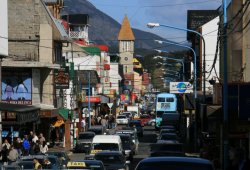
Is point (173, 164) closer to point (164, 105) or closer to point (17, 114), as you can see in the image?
point (17, 114)

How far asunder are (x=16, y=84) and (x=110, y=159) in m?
27.7

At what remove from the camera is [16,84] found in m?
56.9

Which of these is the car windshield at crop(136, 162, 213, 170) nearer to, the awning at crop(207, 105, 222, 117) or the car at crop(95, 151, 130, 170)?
the car at crop(95, 151, 130, 170)

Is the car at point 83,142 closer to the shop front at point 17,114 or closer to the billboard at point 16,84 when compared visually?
the billboard at point 16,84

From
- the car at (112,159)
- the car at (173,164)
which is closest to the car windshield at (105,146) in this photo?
the car at (112,159)

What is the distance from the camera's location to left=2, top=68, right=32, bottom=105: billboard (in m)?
56.7

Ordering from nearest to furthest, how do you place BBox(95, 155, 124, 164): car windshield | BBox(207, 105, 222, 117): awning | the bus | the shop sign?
BBox(95, 155, 124, 164): car windshield → BBox(207, 105, 222, 117): awning → the shop sign → the bus

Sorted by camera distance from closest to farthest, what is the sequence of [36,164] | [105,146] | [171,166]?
[171,166] < [36,164] < [105,146]

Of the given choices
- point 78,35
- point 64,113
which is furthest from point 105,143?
point 78,35

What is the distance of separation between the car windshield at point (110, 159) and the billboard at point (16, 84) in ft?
88.4

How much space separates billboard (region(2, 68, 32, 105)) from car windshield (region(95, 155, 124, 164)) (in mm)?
26955

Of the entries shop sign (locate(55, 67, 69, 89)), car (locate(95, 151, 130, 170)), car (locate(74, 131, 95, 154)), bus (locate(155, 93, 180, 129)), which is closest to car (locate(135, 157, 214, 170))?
car (locate(95, 151, 130, 170))

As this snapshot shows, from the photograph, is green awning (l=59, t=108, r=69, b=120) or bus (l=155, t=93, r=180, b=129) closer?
green awning (l=59, t=108, r=69, b=120)

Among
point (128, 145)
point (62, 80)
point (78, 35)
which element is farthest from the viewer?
point (78, 35)
